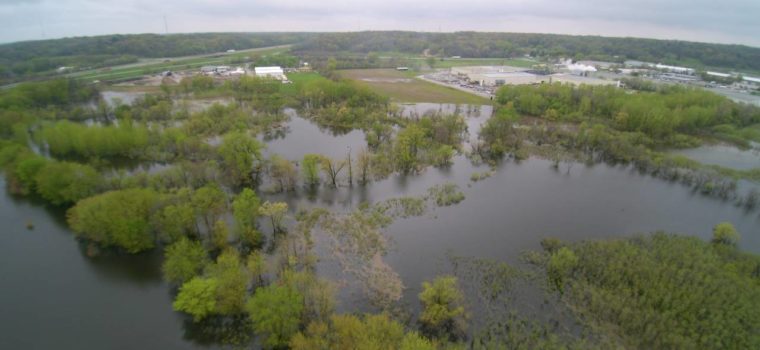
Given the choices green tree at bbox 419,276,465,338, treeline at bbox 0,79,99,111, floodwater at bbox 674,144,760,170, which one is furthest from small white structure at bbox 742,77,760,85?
treeline at bbox 0,79,99,111

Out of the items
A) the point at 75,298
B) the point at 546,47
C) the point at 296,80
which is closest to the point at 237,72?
the point at 296,80

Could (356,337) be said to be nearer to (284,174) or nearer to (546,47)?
(284,174)

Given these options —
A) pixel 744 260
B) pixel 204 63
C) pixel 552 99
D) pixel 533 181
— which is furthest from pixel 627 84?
pixel 204 63

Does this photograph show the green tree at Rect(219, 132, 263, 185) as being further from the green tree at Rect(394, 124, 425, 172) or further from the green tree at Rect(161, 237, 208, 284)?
the green tree at Rect(394, 124, 425, 172)

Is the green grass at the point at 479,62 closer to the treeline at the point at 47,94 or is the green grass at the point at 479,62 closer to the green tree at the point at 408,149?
the green tree at the point at 408,149

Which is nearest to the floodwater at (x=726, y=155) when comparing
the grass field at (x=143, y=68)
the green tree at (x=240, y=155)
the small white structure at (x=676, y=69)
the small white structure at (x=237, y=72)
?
the green tree at (x=240, y=155)

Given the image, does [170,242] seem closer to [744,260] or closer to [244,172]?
[244,172]

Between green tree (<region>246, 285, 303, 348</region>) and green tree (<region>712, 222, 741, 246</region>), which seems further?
green tree (<region>712, 222, 741, 246</region>)
